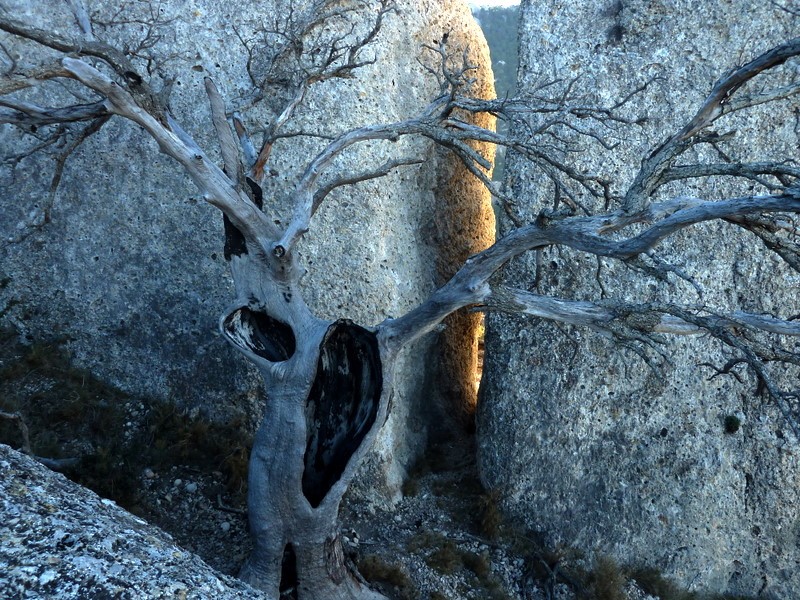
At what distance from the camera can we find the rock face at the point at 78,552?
12.3 feet

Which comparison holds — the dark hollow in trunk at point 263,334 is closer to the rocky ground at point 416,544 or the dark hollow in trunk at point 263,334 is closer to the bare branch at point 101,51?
the bare branch at point 101,51

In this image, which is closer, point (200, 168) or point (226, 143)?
point (200, 168)

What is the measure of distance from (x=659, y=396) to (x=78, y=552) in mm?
5869

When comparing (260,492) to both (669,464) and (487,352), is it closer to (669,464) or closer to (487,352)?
(487,352)

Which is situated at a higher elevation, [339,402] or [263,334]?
[263,334]

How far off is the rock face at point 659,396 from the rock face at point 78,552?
408 centimetres

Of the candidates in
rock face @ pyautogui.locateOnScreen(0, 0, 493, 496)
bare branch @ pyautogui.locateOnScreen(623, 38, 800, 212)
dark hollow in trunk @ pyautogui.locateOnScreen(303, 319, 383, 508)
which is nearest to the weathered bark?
dark hollow in trunk @ pyautogui.locateOnScreen(303, 319, 383, 508)

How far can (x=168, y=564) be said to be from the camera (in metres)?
4.34

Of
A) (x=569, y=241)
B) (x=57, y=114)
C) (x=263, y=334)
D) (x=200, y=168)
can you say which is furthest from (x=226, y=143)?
(x=569, y=241)

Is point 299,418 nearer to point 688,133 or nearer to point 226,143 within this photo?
point 226,143

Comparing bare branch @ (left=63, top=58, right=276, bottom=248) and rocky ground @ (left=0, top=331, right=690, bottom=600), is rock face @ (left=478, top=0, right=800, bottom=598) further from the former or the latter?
bare branch @ (left=63, top=58, right=276, bottom=248)

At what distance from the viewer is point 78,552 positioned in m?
3.96

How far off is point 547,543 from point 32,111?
640 centimetres

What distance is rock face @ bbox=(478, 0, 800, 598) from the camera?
7.57 metres
